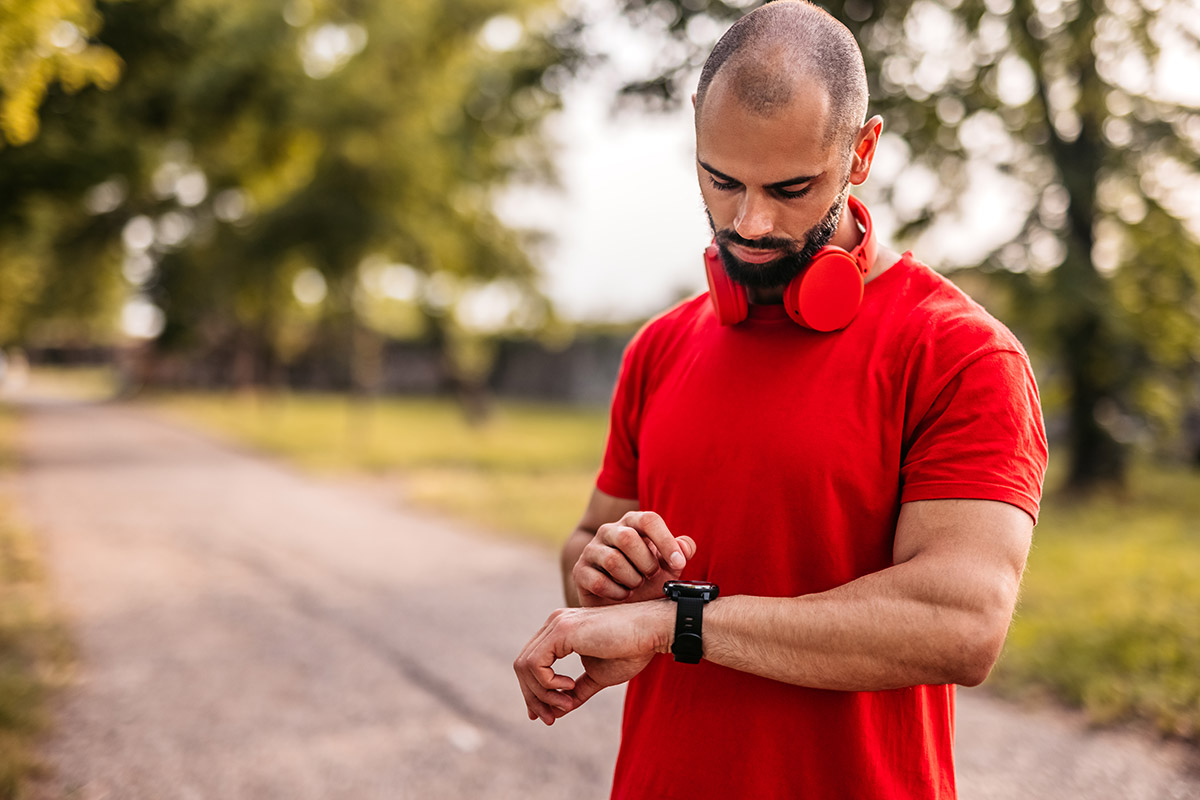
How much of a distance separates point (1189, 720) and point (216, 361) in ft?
131

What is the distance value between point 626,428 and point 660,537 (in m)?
0.48

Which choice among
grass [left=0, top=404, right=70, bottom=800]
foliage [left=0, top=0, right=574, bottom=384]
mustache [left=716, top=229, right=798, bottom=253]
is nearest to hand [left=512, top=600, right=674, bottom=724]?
mustache [left=716, top=229, right=798, bottom=253]

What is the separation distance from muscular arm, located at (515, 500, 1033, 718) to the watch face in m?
0.02

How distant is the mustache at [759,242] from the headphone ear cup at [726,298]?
5cm

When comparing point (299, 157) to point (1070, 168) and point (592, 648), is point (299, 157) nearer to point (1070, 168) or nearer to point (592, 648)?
point (1070, 168)

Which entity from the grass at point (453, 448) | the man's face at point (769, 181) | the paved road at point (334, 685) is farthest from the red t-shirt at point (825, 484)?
the grass at point (453, 448)

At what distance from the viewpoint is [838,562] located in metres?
1.40

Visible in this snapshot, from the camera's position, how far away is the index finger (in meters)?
1.38

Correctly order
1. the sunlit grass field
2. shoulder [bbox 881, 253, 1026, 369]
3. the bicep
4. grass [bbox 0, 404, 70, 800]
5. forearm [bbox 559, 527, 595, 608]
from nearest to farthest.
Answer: the bicep, shoulder [bbox 881, 253, 1026, 369], forearm [bbox 559, 527, 595, 608], grass [bbox 0, 404, 70, 800], the sunlit grass field

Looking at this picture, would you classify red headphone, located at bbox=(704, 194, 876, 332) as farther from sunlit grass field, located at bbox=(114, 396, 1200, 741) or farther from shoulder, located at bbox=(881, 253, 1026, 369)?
sunlit grass field, located at bbox=(114, 396, 1200, 741)

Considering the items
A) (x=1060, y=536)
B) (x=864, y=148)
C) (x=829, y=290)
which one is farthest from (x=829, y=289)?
(x=1060, y=536)

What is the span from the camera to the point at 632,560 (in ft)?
4.65

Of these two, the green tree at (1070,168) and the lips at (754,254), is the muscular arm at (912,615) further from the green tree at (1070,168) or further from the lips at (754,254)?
the green tree at (1070,168)

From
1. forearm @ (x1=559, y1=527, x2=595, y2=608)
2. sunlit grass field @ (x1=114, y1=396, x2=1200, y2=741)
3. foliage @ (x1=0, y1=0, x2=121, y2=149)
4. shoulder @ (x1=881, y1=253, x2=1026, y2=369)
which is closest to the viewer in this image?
shoulder @ (x1=881, y1=253, x2=1026, y2=369)
